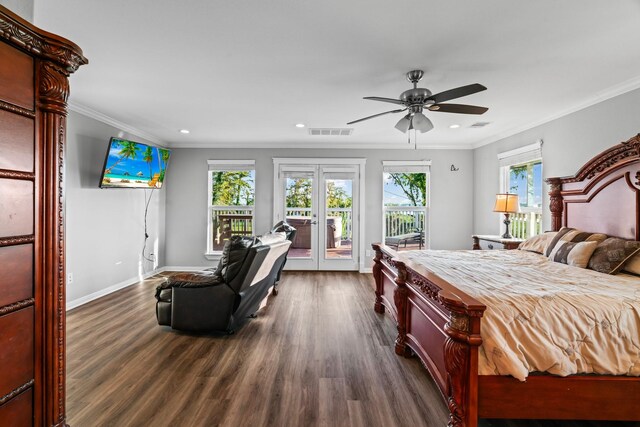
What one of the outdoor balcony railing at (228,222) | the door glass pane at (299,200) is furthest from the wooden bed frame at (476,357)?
the outdoor balcony railing at (228,222)

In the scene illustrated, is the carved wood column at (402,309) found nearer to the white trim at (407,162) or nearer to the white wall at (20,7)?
the white wall at (20,7)

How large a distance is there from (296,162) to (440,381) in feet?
15.1

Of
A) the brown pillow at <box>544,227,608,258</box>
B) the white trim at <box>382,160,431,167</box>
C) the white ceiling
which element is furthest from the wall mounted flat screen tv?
the brown pillow at <box>544,227,608,258</box>

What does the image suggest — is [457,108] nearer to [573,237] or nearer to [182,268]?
[573,237]

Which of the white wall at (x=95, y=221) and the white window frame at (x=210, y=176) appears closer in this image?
the white wall at (x=95, y=221)

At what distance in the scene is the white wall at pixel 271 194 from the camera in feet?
19.3

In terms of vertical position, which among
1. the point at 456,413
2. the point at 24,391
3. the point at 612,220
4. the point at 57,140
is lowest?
the point at 456,413

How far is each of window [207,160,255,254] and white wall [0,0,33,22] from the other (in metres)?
4.47

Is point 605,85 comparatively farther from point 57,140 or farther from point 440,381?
point 57,140

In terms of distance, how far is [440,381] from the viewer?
1848 mm

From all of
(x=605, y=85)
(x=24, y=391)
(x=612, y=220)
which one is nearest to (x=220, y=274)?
(x=24, y=391)

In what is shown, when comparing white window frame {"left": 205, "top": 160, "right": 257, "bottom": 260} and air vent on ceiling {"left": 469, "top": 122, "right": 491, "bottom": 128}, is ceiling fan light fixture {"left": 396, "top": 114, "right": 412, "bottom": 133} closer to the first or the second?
air vent on ceiling {"left": 469, "top": 122, "right": 491, "bottom": 128}

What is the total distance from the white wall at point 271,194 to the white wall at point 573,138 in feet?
1.98

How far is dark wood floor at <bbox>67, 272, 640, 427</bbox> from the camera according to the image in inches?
73.1
